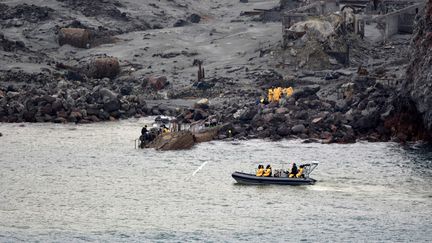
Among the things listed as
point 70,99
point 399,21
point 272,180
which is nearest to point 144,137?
point 70,99

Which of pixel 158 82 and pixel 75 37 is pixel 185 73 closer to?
pixel 158 82

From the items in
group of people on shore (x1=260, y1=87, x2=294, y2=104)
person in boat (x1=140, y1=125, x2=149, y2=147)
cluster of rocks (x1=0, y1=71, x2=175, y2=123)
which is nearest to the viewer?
person in boat (x1=140, y1=125, x2=149, y2=147)

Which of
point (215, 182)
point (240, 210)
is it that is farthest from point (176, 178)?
point (240, 210)

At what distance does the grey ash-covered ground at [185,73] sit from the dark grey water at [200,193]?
13.7ft

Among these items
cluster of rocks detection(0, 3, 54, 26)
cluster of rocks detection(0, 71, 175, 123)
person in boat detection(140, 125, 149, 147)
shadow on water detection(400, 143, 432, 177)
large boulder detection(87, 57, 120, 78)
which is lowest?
shadow on water detection(400, 143, 432, 177)

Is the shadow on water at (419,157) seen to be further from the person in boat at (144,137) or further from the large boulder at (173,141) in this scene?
the person in boat at (144,137)

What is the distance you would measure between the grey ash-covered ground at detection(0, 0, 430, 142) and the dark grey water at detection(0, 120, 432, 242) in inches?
164

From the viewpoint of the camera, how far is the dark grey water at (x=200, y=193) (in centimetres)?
8862

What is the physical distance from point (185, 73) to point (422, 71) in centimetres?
3442

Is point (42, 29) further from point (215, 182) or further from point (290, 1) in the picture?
point (215, 182)

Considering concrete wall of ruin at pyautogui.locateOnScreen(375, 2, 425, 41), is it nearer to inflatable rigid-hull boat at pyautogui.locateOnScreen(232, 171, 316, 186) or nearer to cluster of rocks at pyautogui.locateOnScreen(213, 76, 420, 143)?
cluster of rocks at pyautogui.locateOnScreen(213, 76, 420, 143)

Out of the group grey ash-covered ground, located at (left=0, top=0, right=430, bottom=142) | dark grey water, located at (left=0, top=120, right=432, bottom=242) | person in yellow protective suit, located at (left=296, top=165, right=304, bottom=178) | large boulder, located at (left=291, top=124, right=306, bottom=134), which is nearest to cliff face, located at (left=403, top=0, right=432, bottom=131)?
grey ash-covered ground, located at (left=0, top=0, right=430, bottom=142)

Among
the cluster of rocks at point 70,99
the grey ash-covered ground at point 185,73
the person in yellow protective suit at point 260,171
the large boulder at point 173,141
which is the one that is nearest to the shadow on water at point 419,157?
the grey ash-covered ground at point 185,73

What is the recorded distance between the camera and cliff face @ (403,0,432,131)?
113 meters
